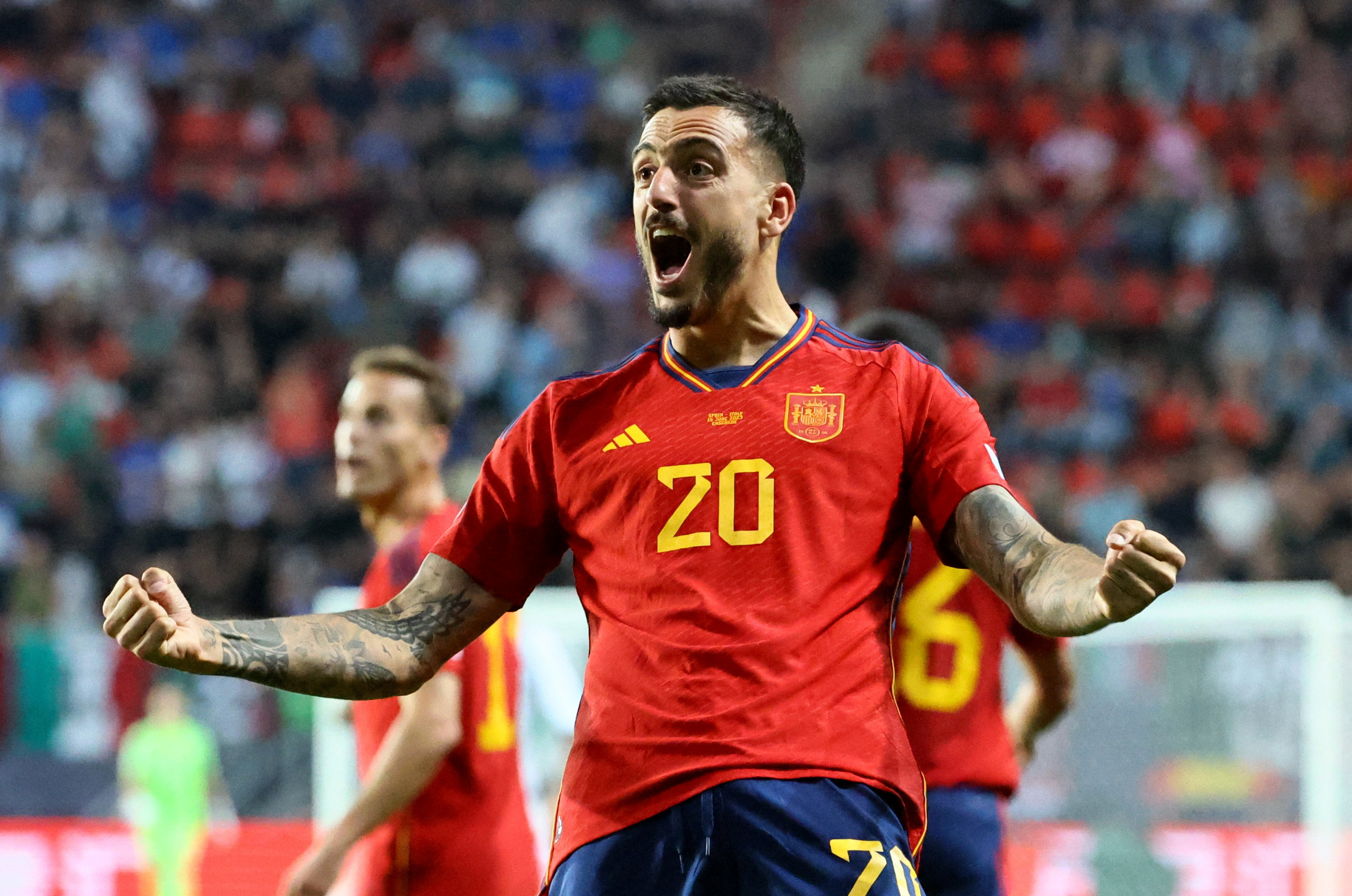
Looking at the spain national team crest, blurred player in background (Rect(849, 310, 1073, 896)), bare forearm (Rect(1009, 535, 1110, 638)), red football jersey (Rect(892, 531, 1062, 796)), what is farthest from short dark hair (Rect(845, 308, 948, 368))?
bare forearm (Rect(1009, 535, 1110, 638))

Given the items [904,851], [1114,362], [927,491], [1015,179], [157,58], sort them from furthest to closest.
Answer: [157,58], [1015,179], [1114,362], [927,491], [904,851]

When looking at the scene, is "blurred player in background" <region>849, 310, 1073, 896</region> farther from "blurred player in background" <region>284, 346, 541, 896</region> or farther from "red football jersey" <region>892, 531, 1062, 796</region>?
"blurred player in background" <region>284, 346, 541, 896</region>

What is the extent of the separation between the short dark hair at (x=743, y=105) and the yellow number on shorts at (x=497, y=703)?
1.68m

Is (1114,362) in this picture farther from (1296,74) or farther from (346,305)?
(346,305)

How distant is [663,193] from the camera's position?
286 cm

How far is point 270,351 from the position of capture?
13211 mm

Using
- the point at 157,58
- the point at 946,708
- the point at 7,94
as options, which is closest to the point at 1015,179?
the point at 157,58

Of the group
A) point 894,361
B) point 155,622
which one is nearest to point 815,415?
point 894,361

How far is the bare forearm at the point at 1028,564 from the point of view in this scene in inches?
96.7

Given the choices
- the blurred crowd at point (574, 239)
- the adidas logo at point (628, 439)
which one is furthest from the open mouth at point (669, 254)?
the blurred crowd at point (574, 239)

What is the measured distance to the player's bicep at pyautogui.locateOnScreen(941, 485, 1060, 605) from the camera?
2615mm

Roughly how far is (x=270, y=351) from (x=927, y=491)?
36.3 feet

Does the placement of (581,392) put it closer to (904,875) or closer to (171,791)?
(904,875)

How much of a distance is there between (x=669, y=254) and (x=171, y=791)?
7.27m
